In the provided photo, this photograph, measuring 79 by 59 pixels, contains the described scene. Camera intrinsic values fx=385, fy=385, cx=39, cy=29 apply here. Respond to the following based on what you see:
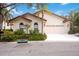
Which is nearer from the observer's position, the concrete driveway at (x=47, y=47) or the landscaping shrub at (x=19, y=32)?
the concrete driveway at (x=47, y=47)

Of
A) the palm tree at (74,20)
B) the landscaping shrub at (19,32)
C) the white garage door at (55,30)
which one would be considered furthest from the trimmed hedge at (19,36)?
the palm tree at (74,20)

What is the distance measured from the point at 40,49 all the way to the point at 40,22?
391mm

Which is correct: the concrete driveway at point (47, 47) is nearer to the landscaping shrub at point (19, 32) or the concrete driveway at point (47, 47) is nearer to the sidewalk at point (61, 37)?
the sidewalk at point (61, 37)

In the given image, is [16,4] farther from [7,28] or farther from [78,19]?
[78,19]

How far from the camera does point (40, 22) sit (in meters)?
5.49

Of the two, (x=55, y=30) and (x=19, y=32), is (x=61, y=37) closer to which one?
(x=55, y=30)

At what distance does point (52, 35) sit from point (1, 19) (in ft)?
2.50

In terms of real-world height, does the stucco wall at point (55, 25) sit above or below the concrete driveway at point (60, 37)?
above

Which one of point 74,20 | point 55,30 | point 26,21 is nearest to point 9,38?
point 26,21

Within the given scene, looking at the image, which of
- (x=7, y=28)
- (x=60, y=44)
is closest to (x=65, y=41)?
(x=60, y=44)

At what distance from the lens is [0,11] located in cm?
546

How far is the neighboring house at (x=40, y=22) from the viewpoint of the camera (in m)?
5.47

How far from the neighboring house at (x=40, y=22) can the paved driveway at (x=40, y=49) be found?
20 centimetres

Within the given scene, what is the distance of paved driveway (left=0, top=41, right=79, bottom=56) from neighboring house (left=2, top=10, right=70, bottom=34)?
201 millimetres
